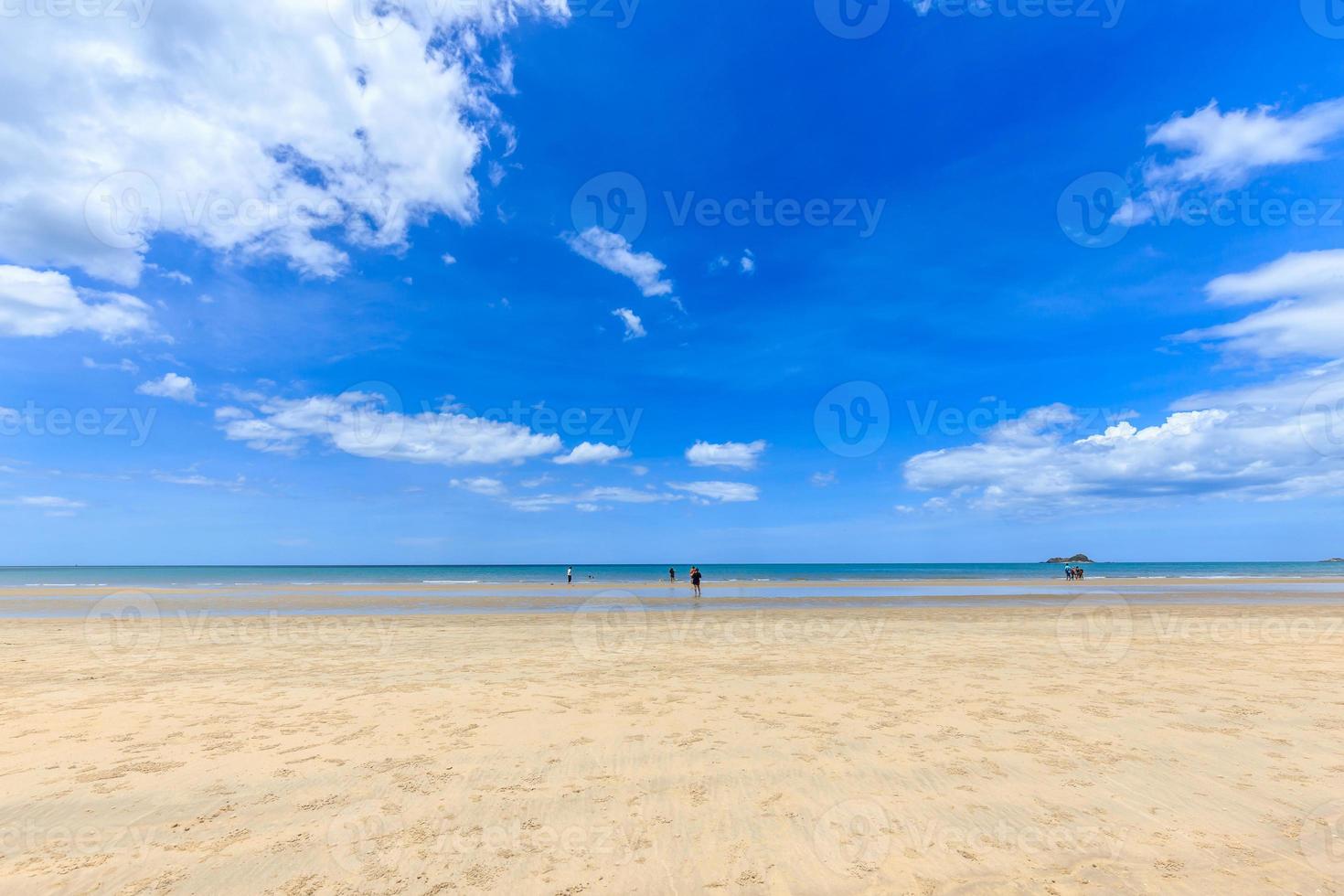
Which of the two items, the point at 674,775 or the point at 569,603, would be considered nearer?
the point at 674,775

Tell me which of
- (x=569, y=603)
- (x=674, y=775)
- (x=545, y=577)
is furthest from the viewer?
(x=545, y=577)

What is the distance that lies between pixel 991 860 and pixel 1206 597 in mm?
51278

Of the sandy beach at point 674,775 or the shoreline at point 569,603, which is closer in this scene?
the sandy beach at point 674,775

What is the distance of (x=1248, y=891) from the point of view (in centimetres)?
537

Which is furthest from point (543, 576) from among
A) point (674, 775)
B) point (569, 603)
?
point (674, 775)

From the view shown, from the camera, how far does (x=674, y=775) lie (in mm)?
7898

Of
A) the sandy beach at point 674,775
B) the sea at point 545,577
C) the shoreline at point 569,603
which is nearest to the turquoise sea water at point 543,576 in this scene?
the sea at point 545,577

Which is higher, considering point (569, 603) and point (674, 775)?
point (569, 603)

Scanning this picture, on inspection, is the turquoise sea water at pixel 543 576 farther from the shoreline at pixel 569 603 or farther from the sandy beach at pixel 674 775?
the sandy beach at pixel 674 775

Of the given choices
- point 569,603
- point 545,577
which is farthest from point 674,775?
point 545,577

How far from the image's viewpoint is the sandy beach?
5.74m

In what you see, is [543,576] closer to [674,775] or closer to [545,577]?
[545,577]

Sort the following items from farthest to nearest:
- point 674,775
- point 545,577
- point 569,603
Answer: point 545,577 → point 569,603 → point 674,775

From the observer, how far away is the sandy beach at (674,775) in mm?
5742
